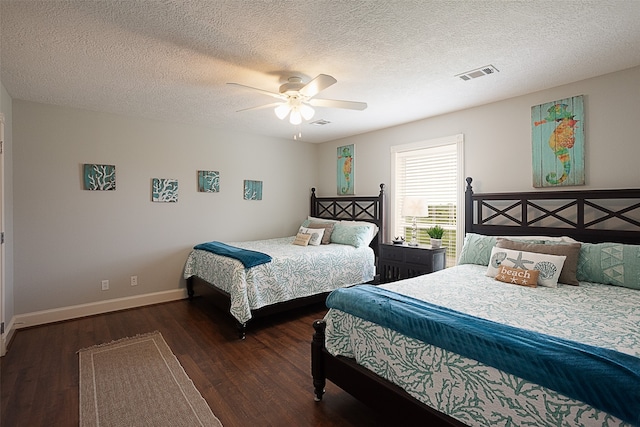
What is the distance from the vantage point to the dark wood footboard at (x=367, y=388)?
1585 mm

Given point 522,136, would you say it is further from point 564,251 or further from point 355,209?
point 355,209

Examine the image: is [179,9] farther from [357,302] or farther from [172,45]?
[357,302]

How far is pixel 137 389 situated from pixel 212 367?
553mm

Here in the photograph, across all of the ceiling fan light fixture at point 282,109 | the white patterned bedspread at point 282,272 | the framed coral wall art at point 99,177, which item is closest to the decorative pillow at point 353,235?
the white patterned bedspread at point 282,272

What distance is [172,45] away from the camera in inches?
94.0

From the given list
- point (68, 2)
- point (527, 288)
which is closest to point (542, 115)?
point (527, 288)

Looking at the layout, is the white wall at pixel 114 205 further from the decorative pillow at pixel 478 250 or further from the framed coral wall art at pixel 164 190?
the decorative pillow at pixel 478 250

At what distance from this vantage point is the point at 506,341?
4.54ft

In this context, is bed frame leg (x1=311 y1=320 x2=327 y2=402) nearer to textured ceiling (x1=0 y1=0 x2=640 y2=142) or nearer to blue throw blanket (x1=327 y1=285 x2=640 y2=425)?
blue throw blanket (x1=327 y1=285 x2=640 y2=425)

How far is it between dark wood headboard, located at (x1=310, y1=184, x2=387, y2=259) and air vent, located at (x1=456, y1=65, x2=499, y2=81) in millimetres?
2132

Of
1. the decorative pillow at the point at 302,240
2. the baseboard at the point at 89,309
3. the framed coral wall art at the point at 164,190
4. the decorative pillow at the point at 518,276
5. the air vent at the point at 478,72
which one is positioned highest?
the air vent at the point at 478,72

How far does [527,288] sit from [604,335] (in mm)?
855

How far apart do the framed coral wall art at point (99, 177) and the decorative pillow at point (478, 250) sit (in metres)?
4.30

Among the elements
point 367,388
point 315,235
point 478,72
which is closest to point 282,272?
point 315,235
